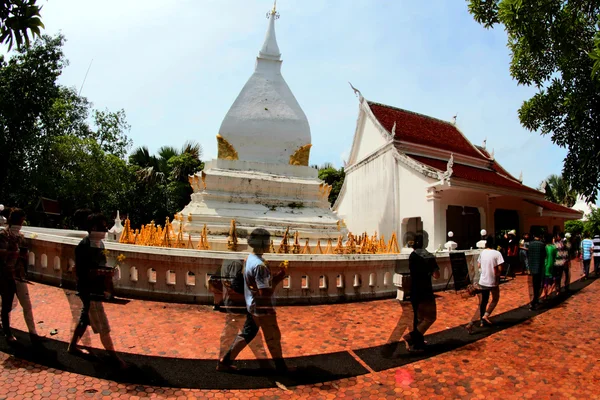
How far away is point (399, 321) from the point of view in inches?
242

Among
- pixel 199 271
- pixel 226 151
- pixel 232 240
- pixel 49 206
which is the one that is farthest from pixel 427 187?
pixel 49 206

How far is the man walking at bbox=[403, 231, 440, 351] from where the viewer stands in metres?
A: 4.91

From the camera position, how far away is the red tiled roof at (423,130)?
60.7ft

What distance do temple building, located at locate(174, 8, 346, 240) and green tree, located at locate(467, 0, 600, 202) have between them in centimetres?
640

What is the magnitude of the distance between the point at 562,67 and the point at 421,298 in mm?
5423

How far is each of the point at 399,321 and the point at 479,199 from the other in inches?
483

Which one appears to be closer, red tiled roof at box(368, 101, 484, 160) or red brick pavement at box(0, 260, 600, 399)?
red brick pavement at box(0, 260, 600, 399)

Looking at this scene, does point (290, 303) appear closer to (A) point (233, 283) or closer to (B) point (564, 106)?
(A) point (233, 283)

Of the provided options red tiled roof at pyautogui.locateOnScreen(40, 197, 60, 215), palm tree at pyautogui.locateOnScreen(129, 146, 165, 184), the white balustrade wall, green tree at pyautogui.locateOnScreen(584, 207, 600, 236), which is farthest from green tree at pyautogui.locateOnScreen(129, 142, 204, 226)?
green tree at pyautogui.locateOnScreen(584, 207, 600, 236)

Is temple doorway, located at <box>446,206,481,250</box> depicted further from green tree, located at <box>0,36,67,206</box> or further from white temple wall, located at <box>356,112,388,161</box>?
green tree, located at <box>0,36,67,206</box>

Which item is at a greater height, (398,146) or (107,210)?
(398,146)

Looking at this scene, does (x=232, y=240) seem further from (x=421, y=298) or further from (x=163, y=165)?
(x=163, y=165)

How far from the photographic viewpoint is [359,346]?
502cm

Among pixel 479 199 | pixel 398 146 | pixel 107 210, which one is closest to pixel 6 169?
pixel 107 210
